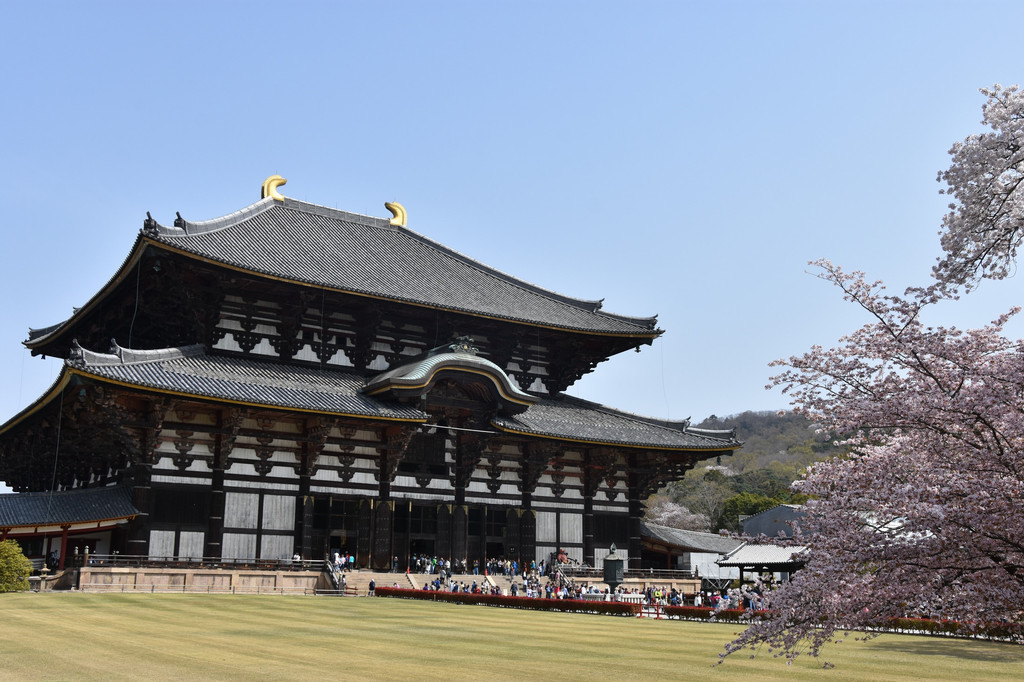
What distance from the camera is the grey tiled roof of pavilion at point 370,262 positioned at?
41688mm

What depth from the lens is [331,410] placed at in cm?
3753

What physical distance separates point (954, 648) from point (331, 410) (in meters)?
23.9

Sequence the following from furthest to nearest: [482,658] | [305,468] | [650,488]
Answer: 1. [650,488]
2. [305,468]
3. [482,658]

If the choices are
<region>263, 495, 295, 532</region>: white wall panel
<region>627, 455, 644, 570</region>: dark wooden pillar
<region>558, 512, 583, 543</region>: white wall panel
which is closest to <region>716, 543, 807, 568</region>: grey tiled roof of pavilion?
<region>627, 455, 644, 570</region>: dark wooden pillar

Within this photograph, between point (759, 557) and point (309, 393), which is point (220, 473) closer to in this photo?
point (309, 393)

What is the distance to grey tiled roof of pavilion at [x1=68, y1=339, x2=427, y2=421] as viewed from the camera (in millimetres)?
34375

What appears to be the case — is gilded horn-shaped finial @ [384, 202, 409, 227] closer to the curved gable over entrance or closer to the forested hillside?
the curved gable over entrance

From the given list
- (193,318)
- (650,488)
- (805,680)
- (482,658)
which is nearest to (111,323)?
(193,318)

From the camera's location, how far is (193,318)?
40.8 meters

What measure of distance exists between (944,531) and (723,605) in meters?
2.42

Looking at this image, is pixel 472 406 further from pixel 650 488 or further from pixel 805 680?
pixel 805 680

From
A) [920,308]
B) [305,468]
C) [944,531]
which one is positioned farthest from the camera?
[305,468]

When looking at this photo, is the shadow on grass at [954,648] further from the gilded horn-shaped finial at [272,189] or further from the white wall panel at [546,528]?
the gilded horn-shaped finial at [272,189]

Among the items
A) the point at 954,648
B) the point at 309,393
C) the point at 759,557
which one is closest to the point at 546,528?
the point at 759,557
